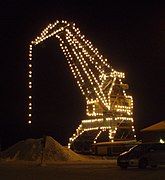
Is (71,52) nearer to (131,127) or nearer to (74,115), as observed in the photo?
(131,127)

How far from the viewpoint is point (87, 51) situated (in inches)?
2215

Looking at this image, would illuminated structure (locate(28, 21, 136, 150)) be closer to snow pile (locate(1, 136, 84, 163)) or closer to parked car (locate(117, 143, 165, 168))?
snow pile (locate(1, 136, 84, 163))

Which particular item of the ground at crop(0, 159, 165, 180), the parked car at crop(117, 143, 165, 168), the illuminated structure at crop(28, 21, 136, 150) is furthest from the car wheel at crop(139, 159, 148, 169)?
the illuminated structure at crop(28, 21, 136, 150)

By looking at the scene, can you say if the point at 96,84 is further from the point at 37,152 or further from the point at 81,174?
the point at 81,174

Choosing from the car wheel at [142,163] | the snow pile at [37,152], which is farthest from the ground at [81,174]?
the snow pile at [37,152]

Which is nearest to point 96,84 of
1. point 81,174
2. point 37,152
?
point 37,152

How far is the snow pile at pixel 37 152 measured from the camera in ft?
117

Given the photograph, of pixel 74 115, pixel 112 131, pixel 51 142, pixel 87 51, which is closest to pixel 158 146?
pixel 51 142

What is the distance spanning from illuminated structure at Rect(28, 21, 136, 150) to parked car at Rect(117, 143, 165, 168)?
86.7ft

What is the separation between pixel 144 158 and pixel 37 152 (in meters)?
12.6

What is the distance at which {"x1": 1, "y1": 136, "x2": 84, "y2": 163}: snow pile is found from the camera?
117ft

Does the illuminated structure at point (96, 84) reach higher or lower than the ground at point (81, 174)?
higher

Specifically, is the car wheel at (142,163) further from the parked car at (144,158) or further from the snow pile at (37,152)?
the snow pile at (37,152)

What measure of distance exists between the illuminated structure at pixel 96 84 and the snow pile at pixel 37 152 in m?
16.7
